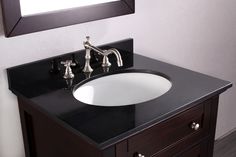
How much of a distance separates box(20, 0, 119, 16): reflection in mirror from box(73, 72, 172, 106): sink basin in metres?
0.27

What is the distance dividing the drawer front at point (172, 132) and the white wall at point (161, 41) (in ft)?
1.58

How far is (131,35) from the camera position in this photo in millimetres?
1491

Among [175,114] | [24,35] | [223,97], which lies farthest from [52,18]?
[223,97]

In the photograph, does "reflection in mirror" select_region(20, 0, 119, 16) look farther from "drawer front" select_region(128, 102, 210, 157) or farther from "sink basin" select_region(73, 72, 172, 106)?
"drawer front" select_region(128, 102, 210, 157)

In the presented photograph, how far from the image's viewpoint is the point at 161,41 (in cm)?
162

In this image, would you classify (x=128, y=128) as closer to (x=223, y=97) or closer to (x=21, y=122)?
(x=21, y=122)

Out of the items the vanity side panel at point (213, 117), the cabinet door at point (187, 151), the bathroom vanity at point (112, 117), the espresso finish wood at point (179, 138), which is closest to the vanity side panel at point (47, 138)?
the bathroom vanity at point (112, 117)

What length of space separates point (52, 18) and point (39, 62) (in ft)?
0.53

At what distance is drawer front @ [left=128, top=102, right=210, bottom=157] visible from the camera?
980 millimetres

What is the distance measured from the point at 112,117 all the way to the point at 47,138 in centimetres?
28

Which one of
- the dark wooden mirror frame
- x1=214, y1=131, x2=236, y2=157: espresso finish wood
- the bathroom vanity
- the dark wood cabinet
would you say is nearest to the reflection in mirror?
the dark wooden mirror frame

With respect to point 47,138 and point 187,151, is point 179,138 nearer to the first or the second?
point 187,151

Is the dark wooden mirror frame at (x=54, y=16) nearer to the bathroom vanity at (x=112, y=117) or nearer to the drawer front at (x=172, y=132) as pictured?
the bathroom vanity at (x=112, y=117)

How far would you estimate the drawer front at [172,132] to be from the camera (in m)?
0.98
